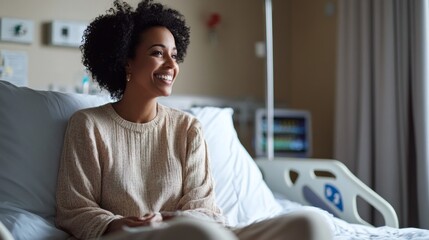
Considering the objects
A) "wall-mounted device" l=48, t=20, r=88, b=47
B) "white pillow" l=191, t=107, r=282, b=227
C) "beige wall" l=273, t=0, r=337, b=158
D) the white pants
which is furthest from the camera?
"beige wall" l=273, t=0, r=337, b=158

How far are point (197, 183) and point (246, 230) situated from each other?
459 millimetres

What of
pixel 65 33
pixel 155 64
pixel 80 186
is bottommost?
pixel 80 186

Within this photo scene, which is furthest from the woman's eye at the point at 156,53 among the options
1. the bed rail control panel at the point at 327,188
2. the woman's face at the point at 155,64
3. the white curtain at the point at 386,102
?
the white curtain at the point at 386,102

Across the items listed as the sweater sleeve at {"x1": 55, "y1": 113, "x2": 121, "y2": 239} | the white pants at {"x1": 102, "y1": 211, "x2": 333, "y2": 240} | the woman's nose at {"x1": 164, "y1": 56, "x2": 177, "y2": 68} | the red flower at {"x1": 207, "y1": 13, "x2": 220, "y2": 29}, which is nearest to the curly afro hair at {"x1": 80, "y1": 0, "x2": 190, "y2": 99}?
the woman's nose at {"x1": 164, "y1": 56, "x2": 177, "y2": 68}

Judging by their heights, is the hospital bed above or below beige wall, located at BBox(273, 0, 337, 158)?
below

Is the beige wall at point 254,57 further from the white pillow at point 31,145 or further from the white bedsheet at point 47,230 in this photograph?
the white bedsheet at point 47,230

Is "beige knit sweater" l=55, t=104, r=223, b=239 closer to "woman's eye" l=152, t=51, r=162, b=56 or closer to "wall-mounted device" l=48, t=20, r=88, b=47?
"woman's eye" l=152, t=51, r=162, b=56

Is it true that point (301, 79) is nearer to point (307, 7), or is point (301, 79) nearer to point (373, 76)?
point (307, 7)

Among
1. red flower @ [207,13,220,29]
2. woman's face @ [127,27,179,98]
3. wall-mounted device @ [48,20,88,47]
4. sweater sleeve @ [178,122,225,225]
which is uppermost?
red flower @ [207,13,220,29]

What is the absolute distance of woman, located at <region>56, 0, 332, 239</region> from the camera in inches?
62.9

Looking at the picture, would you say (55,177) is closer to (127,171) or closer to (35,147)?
(35,147)

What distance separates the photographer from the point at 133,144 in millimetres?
1717

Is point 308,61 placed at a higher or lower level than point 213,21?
lower

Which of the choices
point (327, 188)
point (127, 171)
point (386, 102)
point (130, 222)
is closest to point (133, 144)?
point (127, 171)
